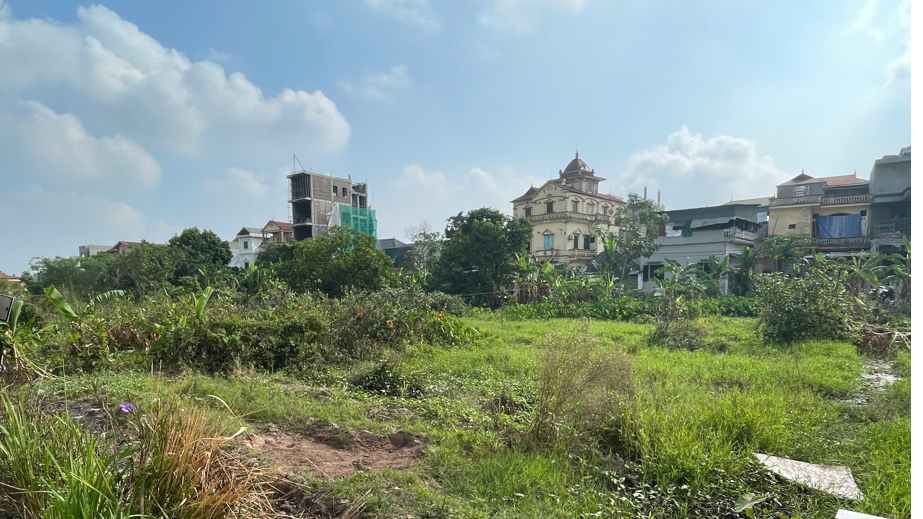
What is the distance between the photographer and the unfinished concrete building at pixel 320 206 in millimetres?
39656

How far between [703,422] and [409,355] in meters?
4.77

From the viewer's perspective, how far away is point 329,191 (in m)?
41.0

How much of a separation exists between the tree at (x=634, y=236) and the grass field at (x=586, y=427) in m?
14.8

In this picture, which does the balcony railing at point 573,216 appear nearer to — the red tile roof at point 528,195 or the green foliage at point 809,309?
the red tile roof at point 528,195

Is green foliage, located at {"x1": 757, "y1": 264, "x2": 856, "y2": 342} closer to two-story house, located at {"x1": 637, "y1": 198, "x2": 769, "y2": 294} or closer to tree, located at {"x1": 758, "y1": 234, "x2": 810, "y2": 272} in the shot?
tree, located at {"x1": 758, "y1": 234, "x2": 810, "y2": 272}

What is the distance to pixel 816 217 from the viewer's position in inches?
334

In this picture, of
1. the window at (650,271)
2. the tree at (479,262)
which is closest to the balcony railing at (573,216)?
the window at (650,271)

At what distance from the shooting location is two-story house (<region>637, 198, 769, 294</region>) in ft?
50.6

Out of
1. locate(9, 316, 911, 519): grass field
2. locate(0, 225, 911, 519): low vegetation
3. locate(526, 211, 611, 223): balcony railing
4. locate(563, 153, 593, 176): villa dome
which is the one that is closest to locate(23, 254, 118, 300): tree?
locate(0, 225, 911, 519): low vegetation

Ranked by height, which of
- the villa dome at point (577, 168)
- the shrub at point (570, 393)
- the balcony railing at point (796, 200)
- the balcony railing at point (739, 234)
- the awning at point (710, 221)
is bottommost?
the shrub at point (570, 393)

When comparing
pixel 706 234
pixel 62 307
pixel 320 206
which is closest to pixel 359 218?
pixel 320 206

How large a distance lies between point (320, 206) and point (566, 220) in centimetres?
1877

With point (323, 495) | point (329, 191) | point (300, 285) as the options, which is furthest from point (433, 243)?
Answer: point (323, 495)
